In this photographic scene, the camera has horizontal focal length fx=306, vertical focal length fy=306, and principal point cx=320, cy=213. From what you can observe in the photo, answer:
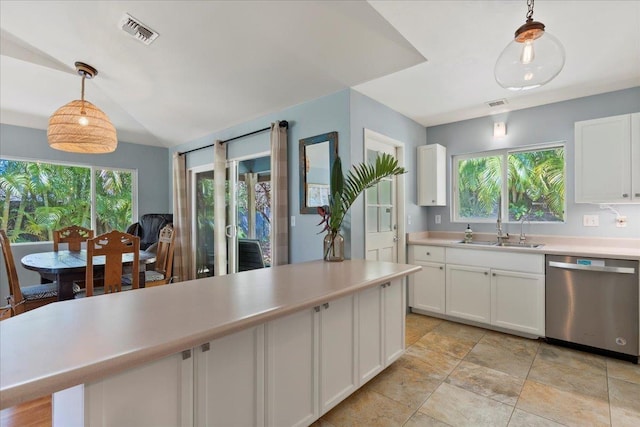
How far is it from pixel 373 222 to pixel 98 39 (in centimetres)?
321

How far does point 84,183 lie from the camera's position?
4758 millimetres

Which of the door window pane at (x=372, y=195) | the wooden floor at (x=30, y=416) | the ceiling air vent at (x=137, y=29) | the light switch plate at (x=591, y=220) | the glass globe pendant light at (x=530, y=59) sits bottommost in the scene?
the wooden floor at (x=30, y=416)

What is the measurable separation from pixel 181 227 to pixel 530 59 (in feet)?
15.5

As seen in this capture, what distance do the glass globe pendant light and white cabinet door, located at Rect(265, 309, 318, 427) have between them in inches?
66.6

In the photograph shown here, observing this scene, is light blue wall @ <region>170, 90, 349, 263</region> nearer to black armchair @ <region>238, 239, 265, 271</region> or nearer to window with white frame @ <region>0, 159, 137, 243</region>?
black armchair @ <region>238, 239, 265, 271</region>

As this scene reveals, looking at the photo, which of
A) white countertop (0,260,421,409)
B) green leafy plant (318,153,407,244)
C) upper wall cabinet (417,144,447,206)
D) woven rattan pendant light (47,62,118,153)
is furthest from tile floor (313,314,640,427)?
woven rattan pendant light (47,62,118,153)

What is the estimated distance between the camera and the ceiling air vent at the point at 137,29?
2.53 meters

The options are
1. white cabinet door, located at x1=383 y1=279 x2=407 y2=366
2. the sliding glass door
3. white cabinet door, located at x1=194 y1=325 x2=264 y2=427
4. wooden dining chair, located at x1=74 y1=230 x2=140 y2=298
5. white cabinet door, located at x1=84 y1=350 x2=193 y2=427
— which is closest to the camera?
white cabinet door, located at x1=84 y1=350 x2=193 y2=427

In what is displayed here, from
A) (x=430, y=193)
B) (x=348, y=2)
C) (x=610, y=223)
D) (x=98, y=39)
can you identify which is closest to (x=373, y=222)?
(x=430, y=193)

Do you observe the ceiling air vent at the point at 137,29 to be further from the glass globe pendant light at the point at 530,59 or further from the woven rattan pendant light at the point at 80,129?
the glass globe pendant light at the point at 530,59

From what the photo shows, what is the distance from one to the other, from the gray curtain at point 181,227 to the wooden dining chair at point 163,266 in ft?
3.29

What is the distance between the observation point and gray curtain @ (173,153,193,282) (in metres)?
4.80

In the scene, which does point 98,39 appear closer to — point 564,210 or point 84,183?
point 84,183

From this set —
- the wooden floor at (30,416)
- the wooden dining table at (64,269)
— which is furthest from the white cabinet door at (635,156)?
the wooden floor at (30,416)
